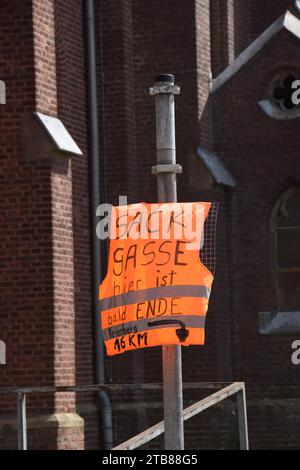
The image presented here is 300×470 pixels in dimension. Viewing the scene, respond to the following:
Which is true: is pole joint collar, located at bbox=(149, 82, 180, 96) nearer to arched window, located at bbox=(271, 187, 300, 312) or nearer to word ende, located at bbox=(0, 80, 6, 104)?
word ende, located at bbox=(0, 80, 6, 104)

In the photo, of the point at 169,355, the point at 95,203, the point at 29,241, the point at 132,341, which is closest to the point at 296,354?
the point at 95,203

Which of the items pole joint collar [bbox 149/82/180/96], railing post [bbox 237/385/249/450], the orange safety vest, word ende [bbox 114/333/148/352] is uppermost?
pole joint collar [bbox 149/82/180/96]

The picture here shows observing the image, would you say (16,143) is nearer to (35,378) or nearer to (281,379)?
(35,378)

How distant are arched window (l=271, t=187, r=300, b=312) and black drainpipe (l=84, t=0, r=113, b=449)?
8.71ft

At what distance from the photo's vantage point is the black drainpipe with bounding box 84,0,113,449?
17.2 meters

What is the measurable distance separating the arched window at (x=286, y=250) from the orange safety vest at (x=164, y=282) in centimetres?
1018


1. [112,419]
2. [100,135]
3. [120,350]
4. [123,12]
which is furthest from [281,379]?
[120,350]

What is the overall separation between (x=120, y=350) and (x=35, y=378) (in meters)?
6.39

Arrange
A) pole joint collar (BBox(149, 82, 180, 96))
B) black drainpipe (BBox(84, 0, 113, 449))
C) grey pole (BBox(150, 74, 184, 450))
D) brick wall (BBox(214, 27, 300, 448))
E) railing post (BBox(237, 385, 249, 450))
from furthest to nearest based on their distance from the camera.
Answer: brick wall (BBox(214, 27, 300, 448))
black drainpipe (BBox(84, 0, 113, 449))
railing post (BBox(237, 385, 249, 450))
pole joint collar (BBox(149, 82, 180, 96))
grey pole (BBox(150, 74, 184, 450))

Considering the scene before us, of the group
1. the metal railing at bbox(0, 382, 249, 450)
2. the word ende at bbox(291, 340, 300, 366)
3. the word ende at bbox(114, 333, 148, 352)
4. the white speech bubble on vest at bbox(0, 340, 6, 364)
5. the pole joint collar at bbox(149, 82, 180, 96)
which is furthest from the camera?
the word ende at bbox(291, 340, 300, 366)

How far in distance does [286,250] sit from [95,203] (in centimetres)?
299

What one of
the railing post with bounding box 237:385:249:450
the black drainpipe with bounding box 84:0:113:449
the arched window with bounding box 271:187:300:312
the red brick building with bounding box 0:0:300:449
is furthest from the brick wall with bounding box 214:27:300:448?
the railing post with bounding box 237:385:249:450

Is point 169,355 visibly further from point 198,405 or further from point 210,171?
point 210,171

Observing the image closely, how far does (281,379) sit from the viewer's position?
1858 centimetres
